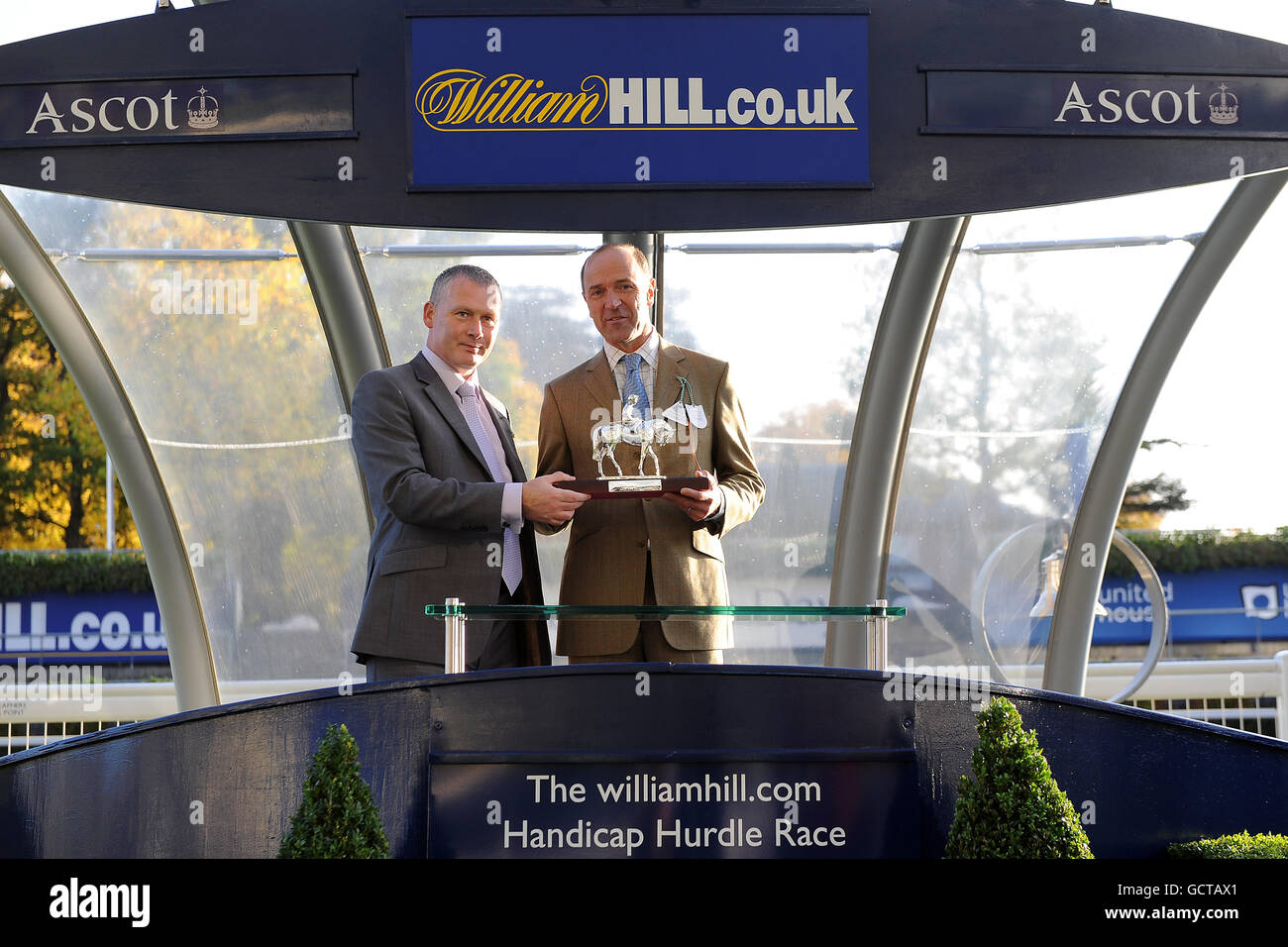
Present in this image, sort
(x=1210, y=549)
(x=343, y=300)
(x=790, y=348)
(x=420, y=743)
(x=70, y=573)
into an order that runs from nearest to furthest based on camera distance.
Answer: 1. (x=420, y=743)
2. (x=343, y=300)
3. (x=790, y=348)
4. (x=1210, y=549)
5. (x=70, y=573)

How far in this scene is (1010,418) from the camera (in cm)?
941

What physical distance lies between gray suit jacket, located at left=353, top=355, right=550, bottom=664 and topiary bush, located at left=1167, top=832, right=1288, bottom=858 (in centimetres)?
228

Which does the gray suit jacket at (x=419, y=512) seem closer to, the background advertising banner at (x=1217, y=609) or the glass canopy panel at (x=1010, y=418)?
the glass canopy panel at (x=1010, y=418)

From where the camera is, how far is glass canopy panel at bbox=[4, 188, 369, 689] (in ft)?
28.8

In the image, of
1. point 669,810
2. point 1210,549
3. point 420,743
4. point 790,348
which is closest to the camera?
point 669,810

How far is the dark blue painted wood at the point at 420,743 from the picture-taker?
11.8 ft

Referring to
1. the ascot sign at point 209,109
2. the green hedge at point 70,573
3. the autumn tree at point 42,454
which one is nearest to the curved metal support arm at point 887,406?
the ascot sign at point 209,109

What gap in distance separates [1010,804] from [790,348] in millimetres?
5807

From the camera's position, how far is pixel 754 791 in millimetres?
3543

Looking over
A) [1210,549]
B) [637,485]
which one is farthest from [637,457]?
[1210,549]

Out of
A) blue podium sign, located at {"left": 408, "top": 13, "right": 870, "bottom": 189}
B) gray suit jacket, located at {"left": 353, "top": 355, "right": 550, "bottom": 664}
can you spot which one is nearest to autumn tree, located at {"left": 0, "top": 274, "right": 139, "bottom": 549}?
gray suit jacket, located at {"left": 353, "top": 355, "right": 550, "bottom": 664}

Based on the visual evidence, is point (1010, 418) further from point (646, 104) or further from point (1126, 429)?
point (646, 104)
